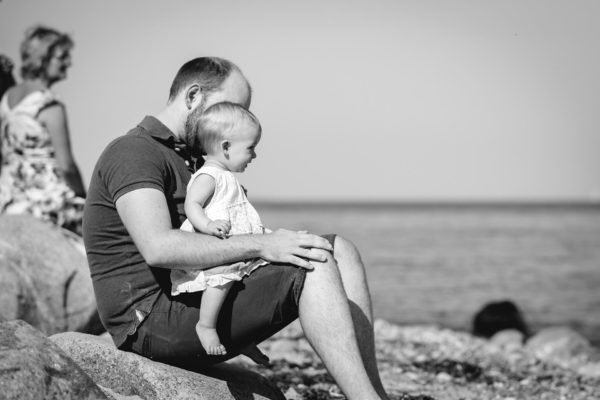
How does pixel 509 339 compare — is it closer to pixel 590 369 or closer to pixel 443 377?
pixel 590 369

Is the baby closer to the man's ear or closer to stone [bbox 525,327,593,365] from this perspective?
the man's ear

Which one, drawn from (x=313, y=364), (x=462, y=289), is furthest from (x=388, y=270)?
(x=313, y=364)

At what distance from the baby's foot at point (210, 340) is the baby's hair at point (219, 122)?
0.92 metres

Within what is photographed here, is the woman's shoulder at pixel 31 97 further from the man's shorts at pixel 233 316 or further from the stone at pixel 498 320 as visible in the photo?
the stone at pixel 498 320

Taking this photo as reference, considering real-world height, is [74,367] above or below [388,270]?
above

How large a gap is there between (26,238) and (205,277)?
10.5 ft

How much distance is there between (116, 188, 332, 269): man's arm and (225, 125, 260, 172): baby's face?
0.46 meters

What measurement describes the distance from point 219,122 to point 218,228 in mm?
587

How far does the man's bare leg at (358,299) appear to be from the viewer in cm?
405

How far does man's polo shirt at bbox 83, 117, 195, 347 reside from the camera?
13.4 ft

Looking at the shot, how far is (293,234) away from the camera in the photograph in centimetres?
389

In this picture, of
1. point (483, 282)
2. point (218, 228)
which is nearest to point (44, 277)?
point (218, 228)

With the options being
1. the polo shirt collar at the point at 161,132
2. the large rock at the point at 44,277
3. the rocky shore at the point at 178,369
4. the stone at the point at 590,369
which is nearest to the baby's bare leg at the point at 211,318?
the rocky shore at the point at 178,369

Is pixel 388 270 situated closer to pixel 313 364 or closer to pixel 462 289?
pixel 462 289
